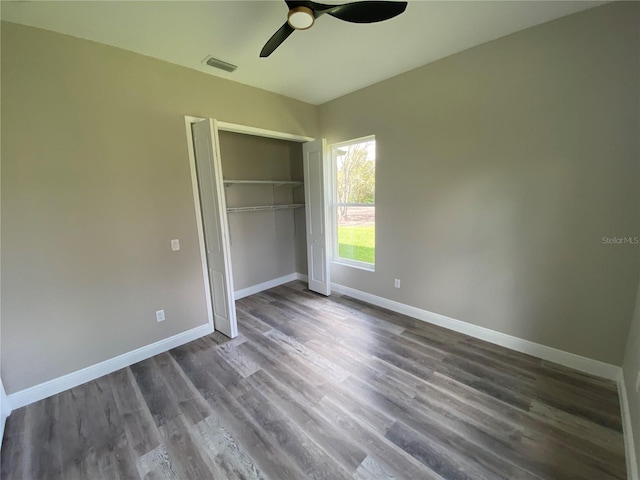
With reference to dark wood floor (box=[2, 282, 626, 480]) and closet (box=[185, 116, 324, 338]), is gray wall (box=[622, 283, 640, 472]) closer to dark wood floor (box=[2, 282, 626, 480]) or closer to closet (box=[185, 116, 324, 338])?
dark wood floor (box=[2, 282, 626, 480])

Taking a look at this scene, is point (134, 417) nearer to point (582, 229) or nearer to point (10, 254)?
point (10, 254)

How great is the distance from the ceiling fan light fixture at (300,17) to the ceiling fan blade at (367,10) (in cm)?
12

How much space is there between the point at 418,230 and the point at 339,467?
7.55 ft

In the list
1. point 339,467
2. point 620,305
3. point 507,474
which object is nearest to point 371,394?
point 339,467

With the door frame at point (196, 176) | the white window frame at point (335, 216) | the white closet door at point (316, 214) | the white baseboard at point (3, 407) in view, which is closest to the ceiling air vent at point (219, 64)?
the door frame at point (196, 176)

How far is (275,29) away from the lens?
6.67 feet

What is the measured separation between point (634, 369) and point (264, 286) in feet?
12.9

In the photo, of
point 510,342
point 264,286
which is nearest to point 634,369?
point 510,342

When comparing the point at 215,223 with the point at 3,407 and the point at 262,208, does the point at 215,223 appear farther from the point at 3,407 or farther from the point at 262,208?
the point at 3,407

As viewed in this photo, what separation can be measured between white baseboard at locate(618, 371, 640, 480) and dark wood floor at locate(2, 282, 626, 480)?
35mm

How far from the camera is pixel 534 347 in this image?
2350 mm

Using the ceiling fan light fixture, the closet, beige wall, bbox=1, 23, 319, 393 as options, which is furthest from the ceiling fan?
beige wall, bbox=1, 23, 319, 393

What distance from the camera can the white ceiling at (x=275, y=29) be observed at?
1766mm

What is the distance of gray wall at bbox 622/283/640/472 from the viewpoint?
1.44 metres
